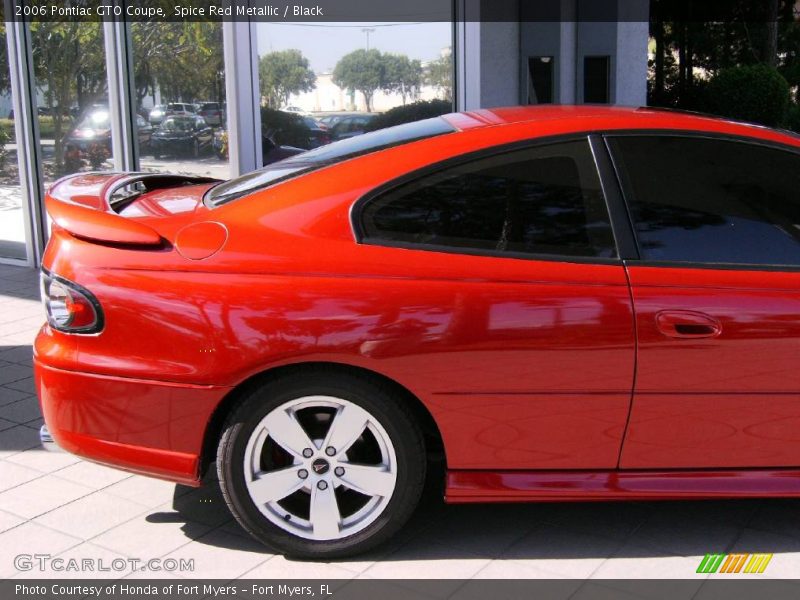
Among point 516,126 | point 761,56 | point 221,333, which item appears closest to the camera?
point 221,333

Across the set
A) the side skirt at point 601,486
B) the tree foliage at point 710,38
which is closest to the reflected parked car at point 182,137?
the side skirt at point 601,486

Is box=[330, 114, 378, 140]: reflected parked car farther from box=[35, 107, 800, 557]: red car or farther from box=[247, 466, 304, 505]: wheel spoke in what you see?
box=[247, 466, 304, 505]: wheel spoke

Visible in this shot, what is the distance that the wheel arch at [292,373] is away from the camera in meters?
3.23

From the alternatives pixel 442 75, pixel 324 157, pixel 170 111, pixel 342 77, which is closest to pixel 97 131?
pixel 170 111

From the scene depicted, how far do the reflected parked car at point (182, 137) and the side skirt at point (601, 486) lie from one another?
5.11 m

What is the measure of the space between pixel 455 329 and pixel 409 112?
5912mm

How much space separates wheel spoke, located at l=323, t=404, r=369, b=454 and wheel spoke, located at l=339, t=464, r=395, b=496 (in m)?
0.08

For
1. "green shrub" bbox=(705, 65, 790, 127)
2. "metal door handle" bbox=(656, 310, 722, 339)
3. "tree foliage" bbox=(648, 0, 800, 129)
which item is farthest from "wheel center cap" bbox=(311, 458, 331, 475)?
"tree foliage" bbox=(648, 0, 800, 129)

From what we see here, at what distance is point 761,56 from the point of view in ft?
78.3

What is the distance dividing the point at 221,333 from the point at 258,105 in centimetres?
494

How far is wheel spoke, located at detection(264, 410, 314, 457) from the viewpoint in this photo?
3252mm

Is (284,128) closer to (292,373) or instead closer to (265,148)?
(265,148)
